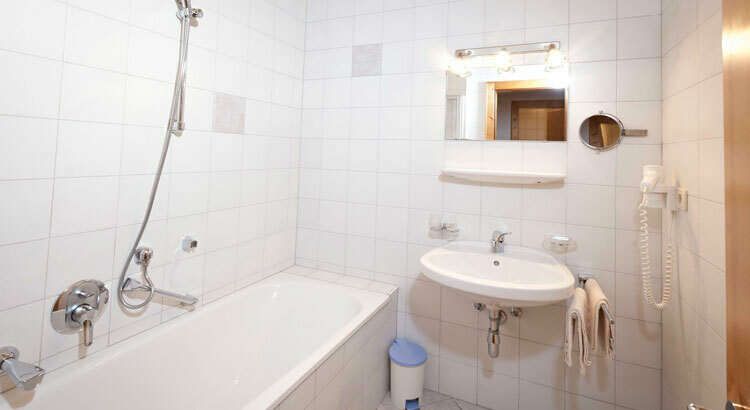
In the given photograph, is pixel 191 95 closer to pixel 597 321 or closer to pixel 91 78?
pixel 91 78

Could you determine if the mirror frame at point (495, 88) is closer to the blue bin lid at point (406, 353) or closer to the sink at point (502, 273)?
the sink at point (502, 273)

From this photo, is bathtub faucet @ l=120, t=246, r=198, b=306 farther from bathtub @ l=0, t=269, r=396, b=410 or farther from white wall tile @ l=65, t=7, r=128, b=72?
white wall tile @ l=65, t=7, r=128, b=72

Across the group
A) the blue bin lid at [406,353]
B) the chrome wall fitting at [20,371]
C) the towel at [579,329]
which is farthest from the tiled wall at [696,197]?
the chrome wall fitting at [20,371]

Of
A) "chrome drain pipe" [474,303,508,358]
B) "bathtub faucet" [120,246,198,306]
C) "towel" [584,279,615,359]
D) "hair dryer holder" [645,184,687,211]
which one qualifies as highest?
"hair dryer holder" [645,184,687,211]

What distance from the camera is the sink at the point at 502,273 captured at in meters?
1.31

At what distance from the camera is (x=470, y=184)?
73.7 inches

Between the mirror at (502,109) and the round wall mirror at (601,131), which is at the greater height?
the mirror at (502,109)

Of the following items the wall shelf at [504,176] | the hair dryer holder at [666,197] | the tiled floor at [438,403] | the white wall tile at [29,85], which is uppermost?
the white wall tile at [29,85]

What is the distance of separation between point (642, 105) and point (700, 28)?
0.41 metres

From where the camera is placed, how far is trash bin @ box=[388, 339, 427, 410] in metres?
1.79

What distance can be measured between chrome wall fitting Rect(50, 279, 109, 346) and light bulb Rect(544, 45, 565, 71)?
2.17 meters

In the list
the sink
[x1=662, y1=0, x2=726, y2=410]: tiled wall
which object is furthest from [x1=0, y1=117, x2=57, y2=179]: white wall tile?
Result: [x1=662, y1=0, x2=726, y2=410]: tiled wall

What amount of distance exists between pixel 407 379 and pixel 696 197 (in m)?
1.48

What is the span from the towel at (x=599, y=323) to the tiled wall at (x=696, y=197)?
243 mm
